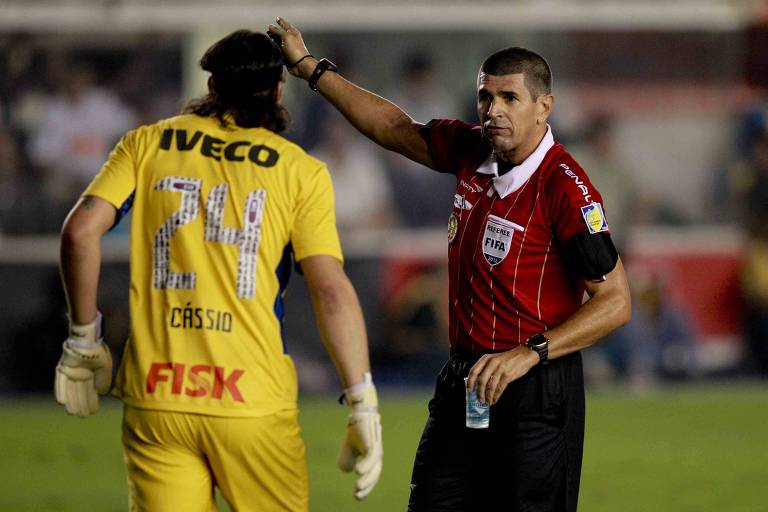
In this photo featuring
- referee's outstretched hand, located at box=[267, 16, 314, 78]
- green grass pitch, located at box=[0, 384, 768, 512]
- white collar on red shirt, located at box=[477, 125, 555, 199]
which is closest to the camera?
white collar on red shirt, located at box=[477, 125, 555, 199]

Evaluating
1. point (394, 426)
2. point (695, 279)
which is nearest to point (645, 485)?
point (394, 426)

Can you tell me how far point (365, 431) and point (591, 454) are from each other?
585cm

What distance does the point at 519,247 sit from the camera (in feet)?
15.9

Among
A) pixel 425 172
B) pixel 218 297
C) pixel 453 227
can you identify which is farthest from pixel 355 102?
pixel 425 172

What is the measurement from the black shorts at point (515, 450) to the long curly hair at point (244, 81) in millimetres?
1144

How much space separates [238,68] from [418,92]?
10138mm

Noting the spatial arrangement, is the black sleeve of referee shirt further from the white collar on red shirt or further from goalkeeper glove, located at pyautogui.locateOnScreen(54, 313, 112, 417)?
goalkeeper glove, located at pyautogui.locateOnScreen(54, 313, 112, 417)

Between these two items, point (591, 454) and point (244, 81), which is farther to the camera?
point (591, 454)

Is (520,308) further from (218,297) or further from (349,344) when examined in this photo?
(218,297)

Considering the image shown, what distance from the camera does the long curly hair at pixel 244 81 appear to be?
15.6 feet

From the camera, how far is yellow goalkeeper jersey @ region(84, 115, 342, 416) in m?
4.59

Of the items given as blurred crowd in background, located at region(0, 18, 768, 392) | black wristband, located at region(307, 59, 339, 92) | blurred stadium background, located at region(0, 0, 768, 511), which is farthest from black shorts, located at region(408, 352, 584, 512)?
blurred crowd in background, located at region(0, 18, 768, 392)

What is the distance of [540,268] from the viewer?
4.86 meters

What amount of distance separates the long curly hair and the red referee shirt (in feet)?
2.66
